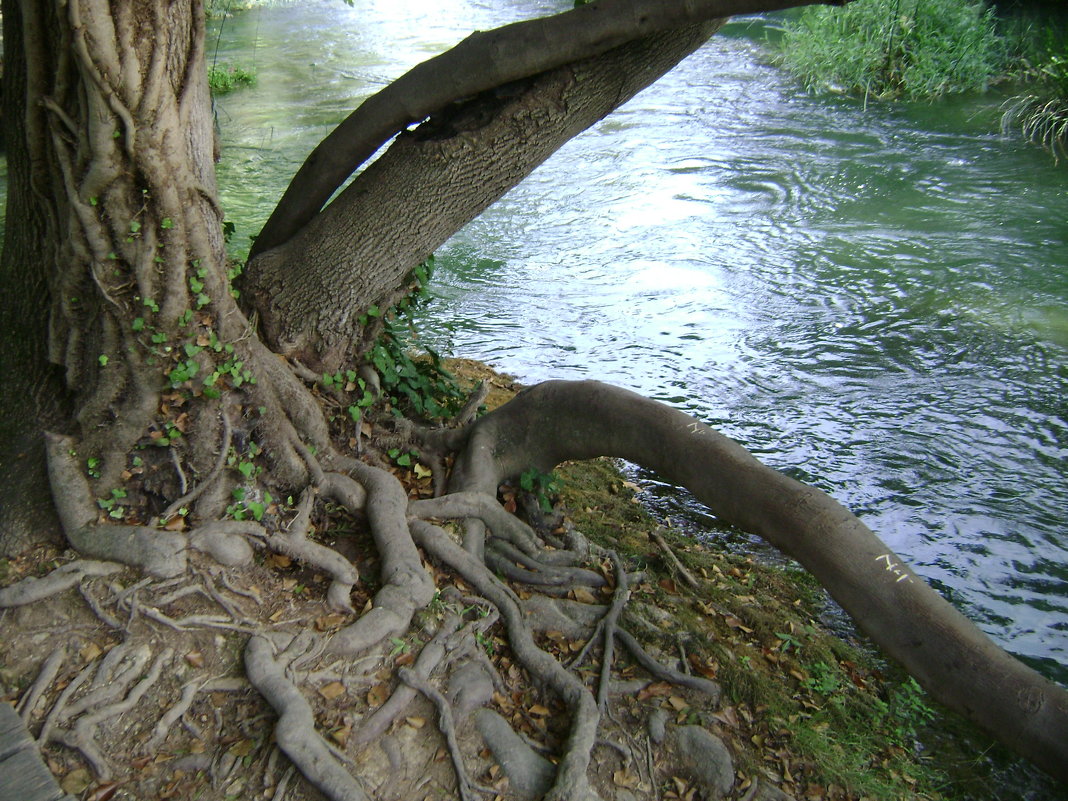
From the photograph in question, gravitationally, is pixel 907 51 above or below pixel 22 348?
above

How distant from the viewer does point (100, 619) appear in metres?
3.36

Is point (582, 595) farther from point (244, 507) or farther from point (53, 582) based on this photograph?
point (53, 582)

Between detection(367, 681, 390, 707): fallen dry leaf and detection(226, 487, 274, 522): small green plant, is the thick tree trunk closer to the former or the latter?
detection(226, 487, 274, 522): small green plant

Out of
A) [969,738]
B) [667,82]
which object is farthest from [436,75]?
[667,82]

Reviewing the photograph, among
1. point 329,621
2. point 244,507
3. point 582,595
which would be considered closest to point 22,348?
point 244,507

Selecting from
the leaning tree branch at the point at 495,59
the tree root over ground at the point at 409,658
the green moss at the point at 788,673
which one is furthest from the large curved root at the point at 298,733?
the leaning tree branch at the point at 495,59

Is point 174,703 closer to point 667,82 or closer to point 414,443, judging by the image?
point 414,443

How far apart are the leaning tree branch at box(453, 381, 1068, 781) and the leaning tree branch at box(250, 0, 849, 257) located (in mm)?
1460

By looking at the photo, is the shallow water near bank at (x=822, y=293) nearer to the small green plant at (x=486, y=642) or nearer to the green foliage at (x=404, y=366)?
the green foliage at (x=404, y=366)

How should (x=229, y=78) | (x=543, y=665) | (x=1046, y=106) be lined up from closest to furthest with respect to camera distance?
1. (x=543, y=665)
2. (x=1046, y=106)
3. (x=229, y=78)

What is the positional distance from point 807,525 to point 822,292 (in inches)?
236

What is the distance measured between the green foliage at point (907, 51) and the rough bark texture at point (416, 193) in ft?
39.1

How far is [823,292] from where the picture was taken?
30.1 ft

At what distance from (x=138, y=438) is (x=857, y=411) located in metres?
5.42
